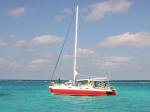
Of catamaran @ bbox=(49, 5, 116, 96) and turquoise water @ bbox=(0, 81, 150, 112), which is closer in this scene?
turquoise water @ bbox=(0, 81, 150, 112)

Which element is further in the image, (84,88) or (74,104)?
(84,88)

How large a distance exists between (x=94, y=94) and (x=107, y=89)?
8.83 feet

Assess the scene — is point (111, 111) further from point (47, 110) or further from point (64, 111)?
point (47, 110)

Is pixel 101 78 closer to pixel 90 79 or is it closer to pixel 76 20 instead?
pixel 90 79

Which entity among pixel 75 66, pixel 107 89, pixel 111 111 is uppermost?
pixel 75 66

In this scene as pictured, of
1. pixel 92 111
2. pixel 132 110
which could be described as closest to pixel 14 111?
pixel 92 111

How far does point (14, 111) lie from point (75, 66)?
54.0 ft

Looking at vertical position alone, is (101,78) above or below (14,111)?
above

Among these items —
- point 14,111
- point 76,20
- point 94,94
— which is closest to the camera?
point 14,111

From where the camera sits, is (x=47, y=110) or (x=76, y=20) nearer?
(x=47, y=110)

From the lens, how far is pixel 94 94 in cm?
3834

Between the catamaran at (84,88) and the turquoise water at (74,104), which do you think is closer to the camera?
the turquoise water at (74,104)

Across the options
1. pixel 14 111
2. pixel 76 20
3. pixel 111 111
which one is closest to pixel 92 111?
pixel 111 111

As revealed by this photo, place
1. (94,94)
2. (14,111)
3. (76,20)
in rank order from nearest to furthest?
(14,111), (94,94), (76,20)
